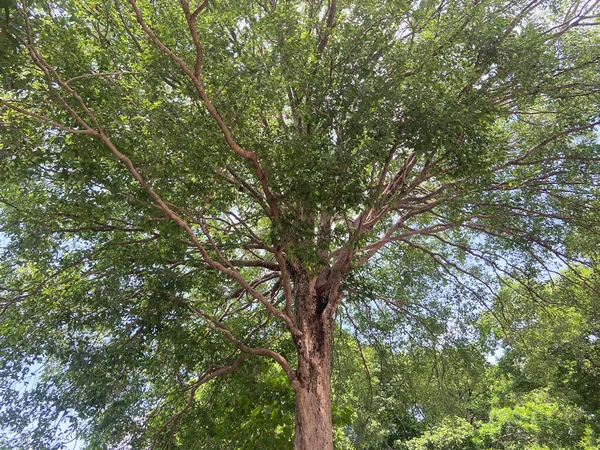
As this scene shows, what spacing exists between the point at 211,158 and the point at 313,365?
2934 mm

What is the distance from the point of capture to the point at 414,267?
8.32 m

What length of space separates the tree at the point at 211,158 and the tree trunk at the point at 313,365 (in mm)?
23

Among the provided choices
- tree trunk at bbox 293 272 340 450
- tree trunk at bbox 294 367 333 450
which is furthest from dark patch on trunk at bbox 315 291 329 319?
tree trunk at bbox 294 367 333 450

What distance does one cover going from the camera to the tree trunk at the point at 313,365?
4930mm

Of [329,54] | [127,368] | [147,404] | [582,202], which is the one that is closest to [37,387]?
[127,368]

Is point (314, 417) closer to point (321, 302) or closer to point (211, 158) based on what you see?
point (321, 302)

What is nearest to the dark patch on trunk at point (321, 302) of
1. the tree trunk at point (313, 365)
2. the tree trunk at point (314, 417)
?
the tree trunk at point (313, 365)

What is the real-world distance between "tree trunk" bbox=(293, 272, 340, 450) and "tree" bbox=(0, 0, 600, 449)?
23mm

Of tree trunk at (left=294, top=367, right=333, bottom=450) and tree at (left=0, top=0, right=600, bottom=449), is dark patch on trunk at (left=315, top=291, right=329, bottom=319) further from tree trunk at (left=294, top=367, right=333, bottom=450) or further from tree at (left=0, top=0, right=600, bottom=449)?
tree trunk at (left=294, top=367, right=333, bottom=450)

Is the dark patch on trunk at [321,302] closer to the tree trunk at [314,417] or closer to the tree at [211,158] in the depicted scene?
the tree at [211,158]

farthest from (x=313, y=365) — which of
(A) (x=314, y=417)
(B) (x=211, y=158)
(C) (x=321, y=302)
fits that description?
(B) (x=211, y=158)

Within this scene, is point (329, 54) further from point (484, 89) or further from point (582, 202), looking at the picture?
point (582, 202)

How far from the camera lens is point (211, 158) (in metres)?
4.05

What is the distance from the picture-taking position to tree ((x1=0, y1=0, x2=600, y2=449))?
4.07 m
